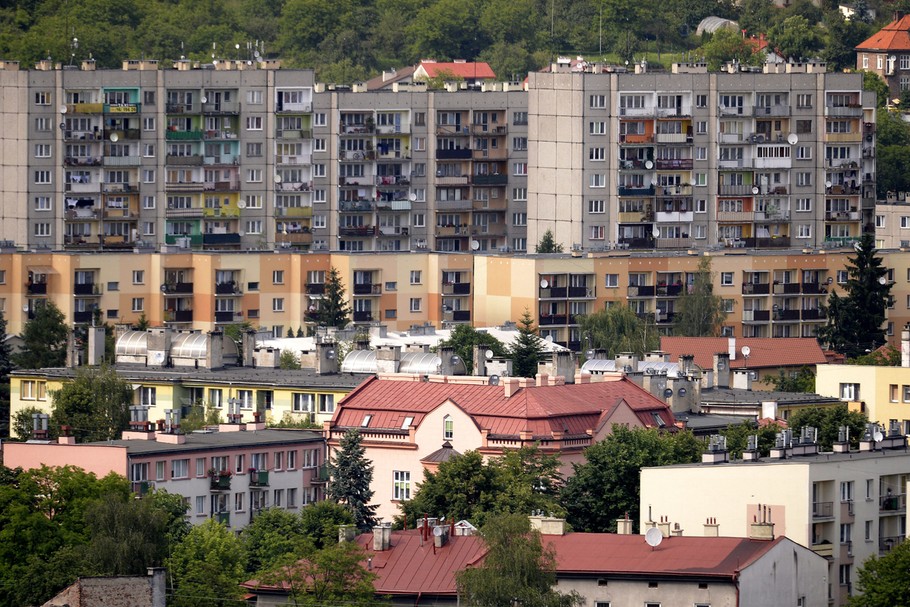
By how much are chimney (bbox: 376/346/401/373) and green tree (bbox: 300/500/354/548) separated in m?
31.8

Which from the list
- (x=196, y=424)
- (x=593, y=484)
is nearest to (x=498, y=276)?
(x=196, y=424)

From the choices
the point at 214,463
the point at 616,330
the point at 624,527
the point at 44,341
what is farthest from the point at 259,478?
the point at 616,330

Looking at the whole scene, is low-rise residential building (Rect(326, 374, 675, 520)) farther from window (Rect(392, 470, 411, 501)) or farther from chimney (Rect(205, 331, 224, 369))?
chimney (Rect(205, 331, 224, 369))

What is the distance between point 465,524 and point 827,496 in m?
11.8

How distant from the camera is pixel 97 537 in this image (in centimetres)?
10469

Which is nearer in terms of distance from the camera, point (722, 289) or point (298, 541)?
point (298, 541)

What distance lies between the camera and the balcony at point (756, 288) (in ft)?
646

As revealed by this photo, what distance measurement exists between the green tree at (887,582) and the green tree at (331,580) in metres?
14.2

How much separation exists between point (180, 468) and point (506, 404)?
13.8 m

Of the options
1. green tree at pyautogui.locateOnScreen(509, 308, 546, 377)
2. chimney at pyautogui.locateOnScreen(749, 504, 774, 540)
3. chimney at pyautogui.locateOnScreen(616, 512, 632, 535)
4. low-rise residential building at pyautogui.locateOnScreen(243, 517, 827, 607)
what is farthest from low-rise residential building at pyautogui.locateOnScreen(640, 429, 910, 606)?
green tree at pyautogui.locateOnScreen(509, 308, 546, 377)

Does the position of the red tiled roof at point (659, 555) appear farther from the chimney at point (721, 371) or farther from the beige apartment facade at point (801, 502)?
the chimney at point (721, 371)

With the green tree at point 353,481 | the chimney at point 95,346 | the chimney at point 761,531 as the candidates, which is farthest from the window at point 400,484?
the chimney at point 95,346

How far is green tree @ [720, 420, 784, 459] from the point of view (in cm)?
12525

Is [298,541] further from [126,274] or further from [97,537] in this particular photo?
[126,274]
